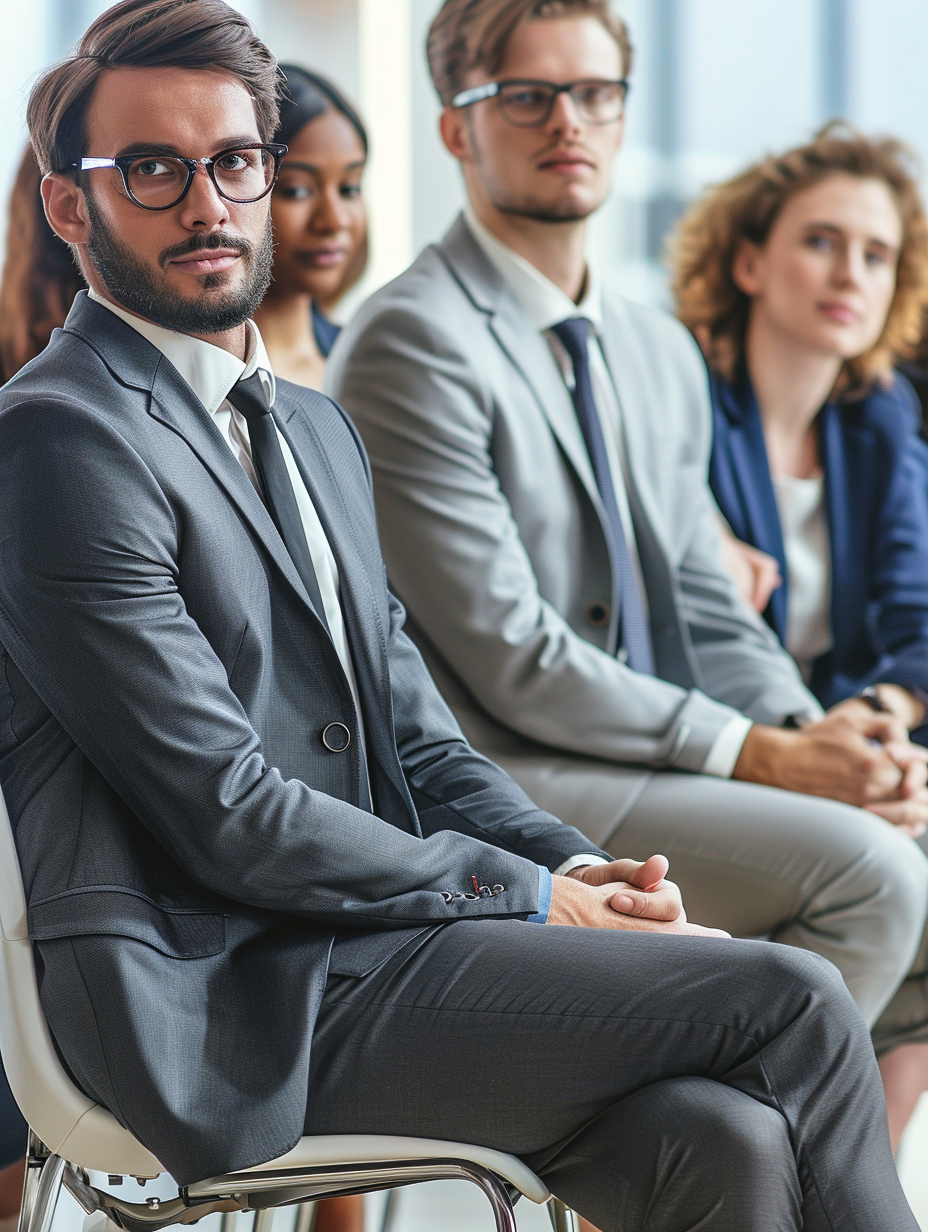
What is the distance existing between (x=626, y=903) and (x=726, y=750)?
0.66m

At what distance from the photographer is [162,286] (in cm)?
121

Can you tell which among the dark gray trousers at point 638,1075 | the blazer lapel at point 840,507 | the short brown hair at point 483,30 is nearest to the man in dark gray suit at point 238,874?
Answer: the dark gray trousers at point 638,1075

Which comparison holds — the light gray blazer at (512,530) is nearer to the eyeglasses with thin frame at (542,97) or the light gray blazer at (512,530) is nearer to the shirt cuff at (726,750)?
the shirt cuff at (726,750)

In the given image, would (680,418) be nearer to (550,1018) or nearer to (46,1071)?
(550,1018)

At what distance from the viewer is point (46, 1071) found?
42.5 inches

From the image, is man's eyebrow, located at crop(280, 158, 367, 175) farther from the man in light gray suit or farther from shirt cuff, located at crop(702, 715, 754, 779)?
shirt cuff, located at crop(702, 715, 754, 779)

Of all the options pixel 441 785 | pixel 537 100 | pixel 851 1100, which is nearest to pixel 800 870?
pixel 441 785

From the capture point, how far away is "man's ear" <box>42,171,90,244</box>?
4.02 feet

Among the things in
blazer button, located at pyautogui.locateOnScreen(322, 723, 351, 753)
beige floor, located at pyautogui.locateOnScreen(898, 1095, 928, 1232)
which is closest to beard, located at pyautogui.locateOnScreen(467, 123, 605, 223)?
blazer button, located at pyautogui.locateOnScreen(322, 723, 351, 753)

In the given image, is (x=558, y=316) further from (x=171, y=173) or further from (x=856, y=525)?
(x=171, y=173)

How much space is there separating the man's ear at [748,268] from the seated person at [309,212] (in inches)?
29.6

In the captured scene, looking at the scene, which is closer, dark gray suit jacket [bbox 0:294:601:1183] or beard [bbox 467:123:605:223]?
dark gray suit jacket [bbox 0:294:601:1183]

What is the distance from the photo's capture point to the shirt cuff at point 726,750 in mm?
1857

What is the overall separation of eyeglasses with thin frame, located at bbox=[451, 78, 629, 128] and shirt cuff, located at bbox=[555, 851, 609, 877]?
116cm
